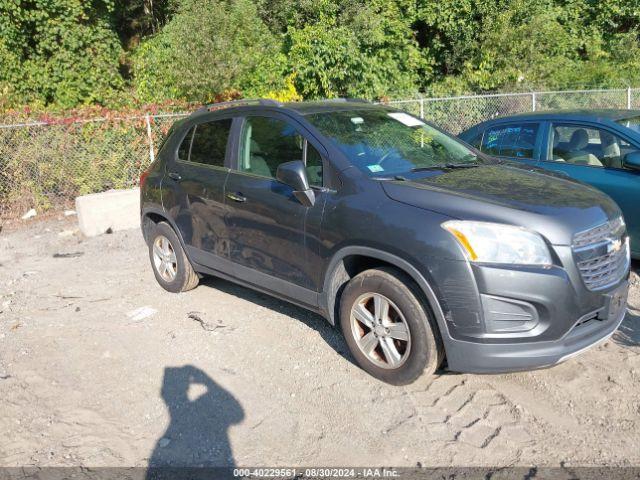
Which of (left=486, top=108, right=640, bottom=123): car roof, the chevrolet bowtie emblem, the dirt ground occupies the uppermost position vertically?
(left=486, top=108, right=640, bottom=123): car roof

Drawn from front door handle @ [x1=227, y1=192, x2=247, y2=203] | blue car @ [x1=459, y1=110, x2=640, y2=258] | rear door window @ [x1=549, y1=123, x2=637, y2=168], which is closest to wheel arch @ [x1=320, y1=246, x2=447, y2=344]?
front door handle @ [x1=227, y1=192, x2=247, y2=203]

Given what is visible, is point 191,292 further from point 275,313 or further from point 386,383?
point 386,383

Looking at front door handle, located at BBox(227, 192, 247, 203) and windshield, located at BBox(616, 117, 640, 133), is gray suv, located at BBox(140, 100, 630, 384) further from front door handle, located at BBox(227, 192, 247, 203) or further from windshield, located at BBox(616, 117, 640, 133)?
windshield, located at BBox(616, 117, 640, 133)

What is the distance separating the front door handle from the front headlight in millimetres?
1928

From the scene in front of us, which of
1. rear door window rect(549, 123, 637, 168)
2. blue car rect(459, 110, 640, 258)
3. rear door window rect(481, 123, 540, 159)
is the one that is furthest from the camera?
rear door window rect(481, 123, 540, 159)

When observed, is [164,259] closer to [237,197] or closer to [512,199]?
[237,197]

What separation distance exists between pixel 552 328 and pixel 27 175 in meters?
8.99

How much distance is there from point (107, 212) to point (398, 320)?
644 cm

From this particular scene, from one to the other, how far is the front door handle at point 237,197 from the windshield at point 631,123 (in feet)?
12.7

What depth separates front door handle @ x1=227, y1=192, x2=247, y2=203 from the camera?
489 cm

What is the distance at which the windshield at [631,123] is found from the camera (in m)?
6.15

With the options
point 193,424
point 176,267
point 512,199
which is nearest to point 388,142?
point 512,199

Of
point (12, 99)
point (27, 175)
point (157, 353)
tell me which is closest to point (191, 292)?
point (157, 353)

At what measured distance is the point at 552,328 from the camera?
11.6 ft
